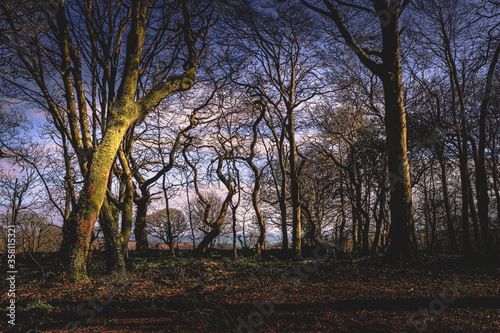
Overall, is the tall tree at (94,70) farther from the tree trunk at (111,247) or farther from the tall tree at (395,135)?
the tall tree at (395,135)

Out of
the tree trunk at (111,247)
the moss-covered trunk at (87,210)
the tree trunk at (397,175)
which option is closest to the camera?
the moss-covered trunk at (87,210)

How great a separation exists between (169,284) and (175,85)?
14.6 ft

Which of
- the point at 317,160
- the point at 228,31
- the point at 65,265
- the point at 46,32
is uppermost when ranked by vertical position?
Answer: the point at 228,31

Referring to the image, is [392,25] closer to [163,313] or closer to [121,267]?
[163,313]

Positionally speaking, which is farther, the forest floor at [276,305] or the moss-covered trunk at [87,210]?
the moss-covered trunk at [87,210]

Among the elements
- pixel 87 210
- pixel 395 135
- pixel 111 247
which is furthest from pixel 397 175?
pixel 111 247

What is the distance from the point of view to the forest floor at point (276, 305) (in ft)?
10.0

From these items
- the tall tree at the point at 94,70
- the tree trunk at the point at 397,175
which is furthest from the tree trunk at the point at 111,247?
the tree trunk at the point at 397,175

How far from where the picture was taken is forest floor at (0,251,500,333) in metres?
3.05

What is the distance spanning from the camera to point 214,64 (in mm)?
10898

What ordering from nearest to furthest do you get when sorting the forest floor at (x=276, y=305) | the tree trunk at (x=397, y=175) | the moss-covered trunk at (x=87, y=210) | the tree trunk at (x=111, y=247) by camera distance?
the forest floor at (x=276, y=305) < the moss-covered trunk at (x=87, y=210) < the tree trunk at (x=397, y=175) < the tree trunk at (x=111, y=247)

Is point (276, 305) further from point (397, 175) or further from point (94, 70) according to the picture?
point (94, 70)

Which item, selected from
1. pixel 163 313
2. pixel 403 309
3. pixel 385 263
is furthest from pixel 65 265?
pixel 385 263

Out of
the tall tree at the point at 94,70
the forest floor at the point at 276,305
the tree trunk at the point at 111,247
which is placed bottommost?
the forest floor at the point at 276,305
